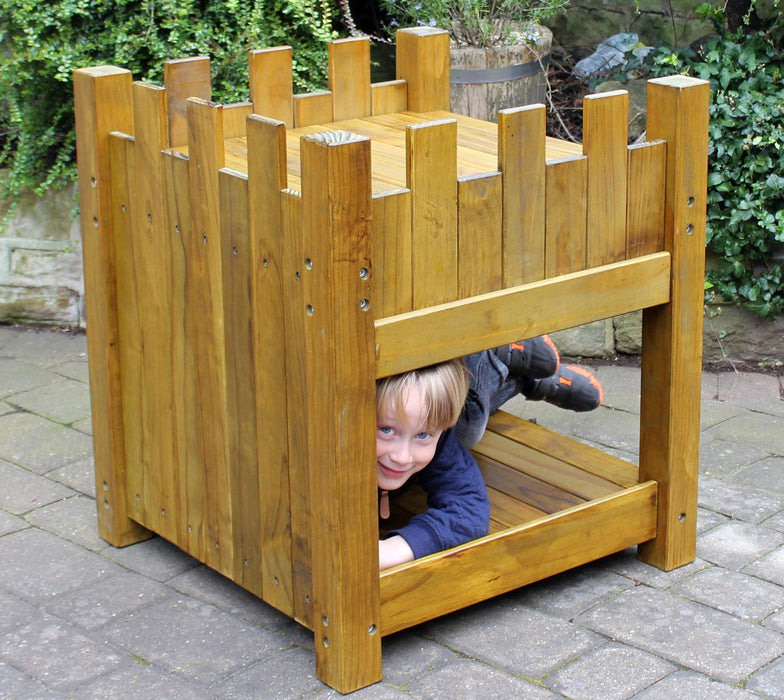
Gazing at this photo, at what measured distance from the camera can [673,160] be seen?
9.00 feet

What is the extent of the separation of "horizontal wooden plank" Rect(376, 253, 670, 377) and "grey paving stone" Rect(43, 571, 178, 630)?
98 cm

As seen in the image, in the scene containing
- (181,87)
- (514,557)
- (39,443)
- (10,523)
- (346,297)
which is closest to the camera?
(346,297)

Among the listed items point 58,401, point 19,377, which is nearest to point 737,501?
point 58,401

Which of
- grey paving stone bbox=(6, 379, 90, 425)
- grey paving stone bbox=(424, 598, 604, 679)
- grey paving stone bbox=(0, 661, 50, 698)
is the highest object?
grey paving stone bbox=(6, 379, 90, 425)

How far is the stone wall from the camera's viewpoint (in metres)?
5.02

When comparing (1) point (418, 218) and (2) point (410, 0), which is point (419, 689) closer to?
(1) point (418, 218)

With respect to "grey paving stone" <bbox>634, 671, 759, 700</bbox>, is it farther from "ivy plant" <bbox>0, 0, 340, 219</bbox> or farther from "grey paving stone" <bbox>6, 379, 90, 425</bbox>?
"ivy plant" <bbox>0, 0, 340, 219</bbox>

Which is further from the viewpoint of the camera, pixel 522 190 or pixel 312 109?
pixel 312 109


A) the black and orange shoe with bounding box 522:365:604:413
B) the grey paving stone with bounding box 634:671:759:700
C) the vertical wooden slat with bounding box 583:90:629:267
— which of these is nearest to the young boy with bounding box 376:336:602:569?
the black and orange shoe with bounding box 522:365:604:413

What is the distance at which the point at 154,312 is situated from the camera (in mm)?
2914

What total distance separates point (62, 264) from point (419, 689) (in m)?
3.05

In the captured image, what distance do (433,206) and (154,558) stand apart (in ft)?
4.40

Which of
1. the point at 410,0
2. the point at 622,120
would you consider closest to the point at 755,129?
the point at 410,0

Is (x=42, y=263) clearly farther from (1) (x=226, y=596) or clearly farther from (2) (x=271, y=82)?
(1) (x=226, y=596)
